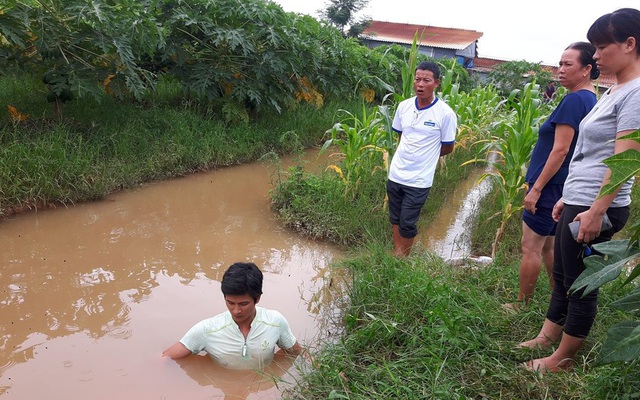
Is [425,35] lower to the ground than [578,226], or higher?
higher

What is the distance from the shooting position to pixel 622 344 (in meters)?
1.68

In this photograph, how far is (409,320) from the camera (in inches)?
110

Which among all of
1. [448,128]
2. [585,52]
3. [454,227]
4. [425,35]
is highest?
[425,35]

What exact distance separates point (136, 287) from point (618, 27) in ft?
10.7

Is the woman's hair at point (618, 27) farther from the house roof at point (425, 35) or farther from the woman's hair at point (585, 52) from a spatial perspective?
the house roof at point (425, 35)

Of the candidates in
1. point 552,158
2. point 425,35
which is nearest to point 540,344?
point 552,158

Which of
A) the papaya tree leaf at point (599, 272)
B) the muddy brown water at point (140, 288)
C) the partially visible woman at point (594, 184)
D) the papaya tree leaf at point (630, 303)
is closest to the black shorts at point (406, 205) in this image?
the muddy brown water at point (140, 288)

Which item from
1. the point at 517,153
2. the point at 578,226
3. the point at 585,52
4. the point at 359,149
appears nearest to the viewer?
the point at 578,226

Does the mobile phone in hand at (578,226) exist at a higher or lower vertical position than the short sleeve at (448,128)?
lower

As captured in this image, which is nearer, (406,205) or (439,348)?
(439,348)

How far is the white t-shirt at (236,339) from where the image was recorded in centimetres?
267

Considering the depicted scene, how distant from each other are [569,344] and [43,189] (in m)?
4.62

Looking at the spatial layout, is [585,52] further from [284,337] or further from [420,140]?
[284,337]

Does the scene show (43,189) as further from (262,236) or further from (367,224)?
(367,224)
